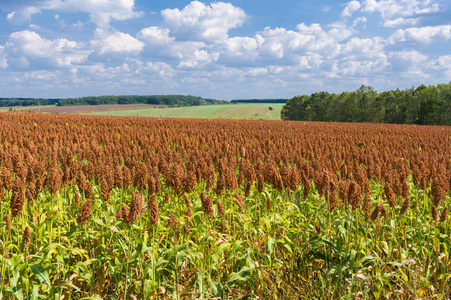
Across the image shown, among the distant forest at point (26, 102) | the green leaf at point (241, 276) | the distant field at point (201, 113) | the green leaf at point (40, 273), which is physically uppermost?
the distant forest at point (26, 102)

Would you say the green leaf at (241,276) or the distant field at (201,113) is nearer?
the green leaf at (241,276)

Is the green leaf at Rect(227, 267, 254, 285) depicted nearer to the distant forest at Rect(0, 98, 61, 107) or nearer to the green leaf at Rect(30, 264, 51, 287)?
the green leaf at Rect(30, 264, 51, 287)

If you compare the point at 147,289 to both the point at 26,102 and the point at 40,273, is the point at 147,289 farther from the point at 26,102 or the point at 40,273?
the point at 26,102

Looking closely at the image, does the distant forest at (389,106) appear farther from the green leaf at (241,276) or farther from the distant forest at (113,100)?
the distant forest at (113,100)

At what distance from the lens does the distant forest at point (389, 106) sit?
67.5 meters

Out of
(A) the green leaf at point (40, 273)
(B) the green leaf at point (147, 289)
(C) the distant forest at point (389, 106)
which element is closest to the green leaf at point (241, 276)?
(B) the green leaf at point (147, 289)

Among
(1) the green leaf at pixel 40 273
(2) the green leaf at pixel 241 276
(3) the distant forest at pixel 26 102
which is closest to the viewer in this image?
(1) the green leaf at pixel 40 273

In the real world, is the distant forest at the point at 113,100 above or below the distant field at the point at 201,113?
above

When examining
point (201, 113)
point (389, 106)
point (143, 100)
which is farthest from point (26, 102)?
point (389, 106)

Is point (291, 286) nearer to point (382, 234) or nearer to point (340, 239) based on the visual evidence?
point (340, 239)

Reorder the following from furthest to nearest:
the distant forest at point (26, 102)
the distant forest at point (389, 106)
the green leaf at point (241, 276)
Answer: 1. the distant forest at point (26, 102)
2. the distant forest at point (389, 106)
3. the green leaf at point (241, 276)

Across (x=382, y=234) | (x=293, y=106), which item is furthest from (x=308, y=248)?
(x=293, y=106)

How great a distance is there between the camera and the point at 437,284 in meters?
4.50

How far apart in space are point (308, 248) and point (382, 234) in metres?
1.41
